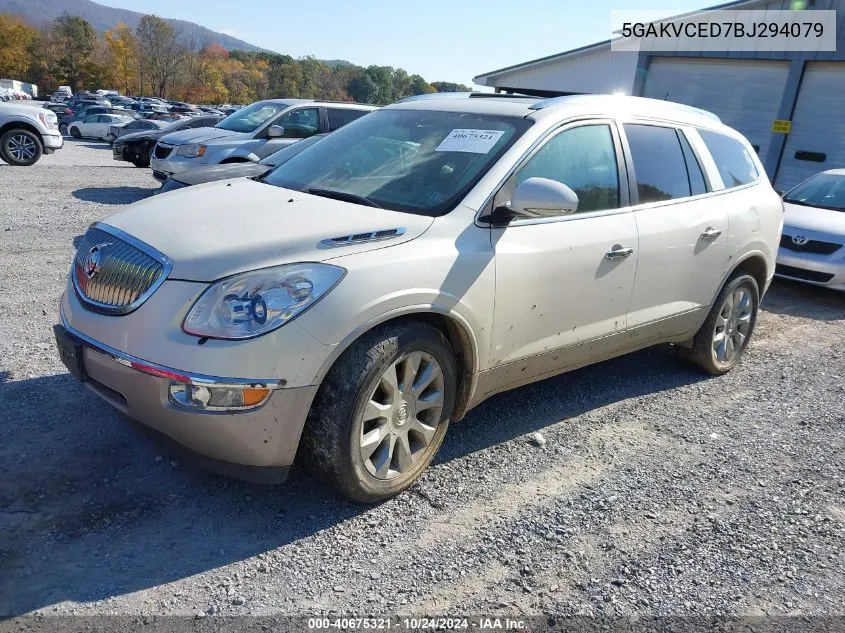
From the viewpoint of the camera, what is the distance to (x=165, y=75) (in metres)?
97.1

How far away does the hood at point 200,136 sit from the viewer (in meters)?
10.9

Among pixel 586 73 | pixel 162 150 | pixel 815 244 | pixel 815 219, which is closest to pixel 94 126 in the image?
pixel 586 73

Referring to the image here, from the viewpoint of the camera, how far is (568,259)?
360cm

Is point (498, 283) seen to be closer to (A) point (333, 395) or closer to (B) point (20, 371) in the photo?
(A) point (333, 395)

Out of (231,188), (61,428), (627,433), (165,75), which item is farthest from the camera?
(165,75)

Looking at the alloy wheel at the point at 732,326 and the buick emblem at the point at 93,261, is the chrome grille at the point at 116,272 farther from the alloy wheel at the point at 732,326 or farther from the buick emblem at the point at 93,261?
the alloy wheel at the point at 732,326

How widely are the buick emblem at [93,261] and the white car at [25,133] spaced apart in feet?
40.1

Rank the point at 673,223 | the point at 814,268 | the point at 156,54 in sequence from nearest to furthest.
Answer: the point at 673,223 < the point at 814,268 < the point at 156,54

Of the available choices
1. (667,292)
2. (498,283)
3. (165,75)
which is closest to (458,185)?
(498,283)

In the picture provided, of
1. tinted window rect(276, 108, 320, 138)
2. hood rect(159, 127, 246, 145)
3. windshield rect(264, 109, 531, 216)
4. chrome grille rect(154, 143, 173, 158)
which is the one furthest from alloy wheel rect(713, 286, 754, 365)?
chrome grille rect(154, 143, 173, 158)

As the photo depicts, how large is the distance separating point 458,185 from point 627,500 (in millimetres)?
1750

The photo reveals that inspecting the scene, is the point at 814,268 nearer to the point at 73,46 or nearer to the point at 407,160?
the point at 407,160

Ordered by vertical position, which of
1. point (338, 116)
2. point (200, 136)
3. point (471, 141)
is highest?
point (471, 141)

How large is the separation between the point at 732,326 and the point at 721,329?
0.17m
